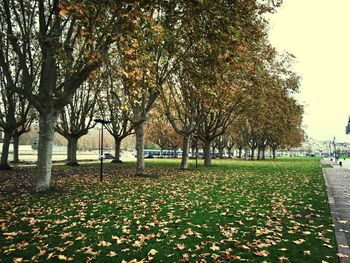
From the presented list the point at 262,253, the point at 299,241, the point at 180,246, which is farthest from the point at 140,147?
the point at 262,253

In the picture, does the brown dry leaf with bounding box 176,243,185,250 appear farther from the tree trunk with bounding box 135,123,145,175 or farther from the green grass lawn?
the tree trunk with bounding box 135,123,145,175

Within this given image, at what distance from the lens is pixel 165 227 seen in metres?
8.19

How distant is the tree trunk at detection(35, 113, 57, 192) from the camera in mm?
13812

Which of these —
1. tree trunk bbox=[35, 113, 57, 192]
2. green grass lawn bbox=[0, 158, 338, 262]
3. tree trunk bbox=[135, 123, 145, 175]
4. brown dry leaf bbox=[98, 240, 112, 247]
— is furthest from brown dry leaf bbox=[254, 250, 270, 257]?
tree trunk bbox=[135, 123, 145, 175]

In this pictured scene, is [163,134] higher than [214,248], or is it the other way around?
[163,134]

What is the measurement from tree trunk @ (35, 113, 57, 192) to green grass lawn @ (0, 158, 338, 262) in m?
0.71

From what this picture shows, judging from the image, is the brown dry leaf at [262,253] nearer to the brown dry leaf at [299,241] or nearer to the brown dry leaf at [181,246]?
the brown dry leaf at [299,241]

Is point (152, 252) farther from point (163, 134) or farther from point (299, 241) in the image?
point (163, 134)

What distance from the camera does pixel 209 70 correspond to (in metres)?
12.6

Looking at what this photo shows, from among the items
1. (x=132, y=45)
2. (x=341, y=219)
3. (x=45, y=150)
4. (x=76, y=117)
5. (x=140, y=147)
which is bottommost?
(x=341, y=219)

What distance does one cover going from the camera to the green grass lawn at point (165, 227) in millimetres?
6246

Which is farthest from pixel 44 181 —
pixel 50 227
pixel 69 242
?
pixel 69 242

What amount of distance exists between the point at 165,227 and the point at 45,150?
780cm

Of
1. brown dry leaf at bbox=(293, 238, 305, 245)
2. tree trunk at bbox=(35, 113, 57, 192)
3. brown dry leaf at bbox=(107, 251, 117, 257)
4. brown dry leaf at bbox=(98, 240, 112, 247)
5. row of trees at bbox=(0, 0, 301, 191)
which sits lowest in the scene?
brown dry leaf at bbox=(107, 251, 117, 257)
